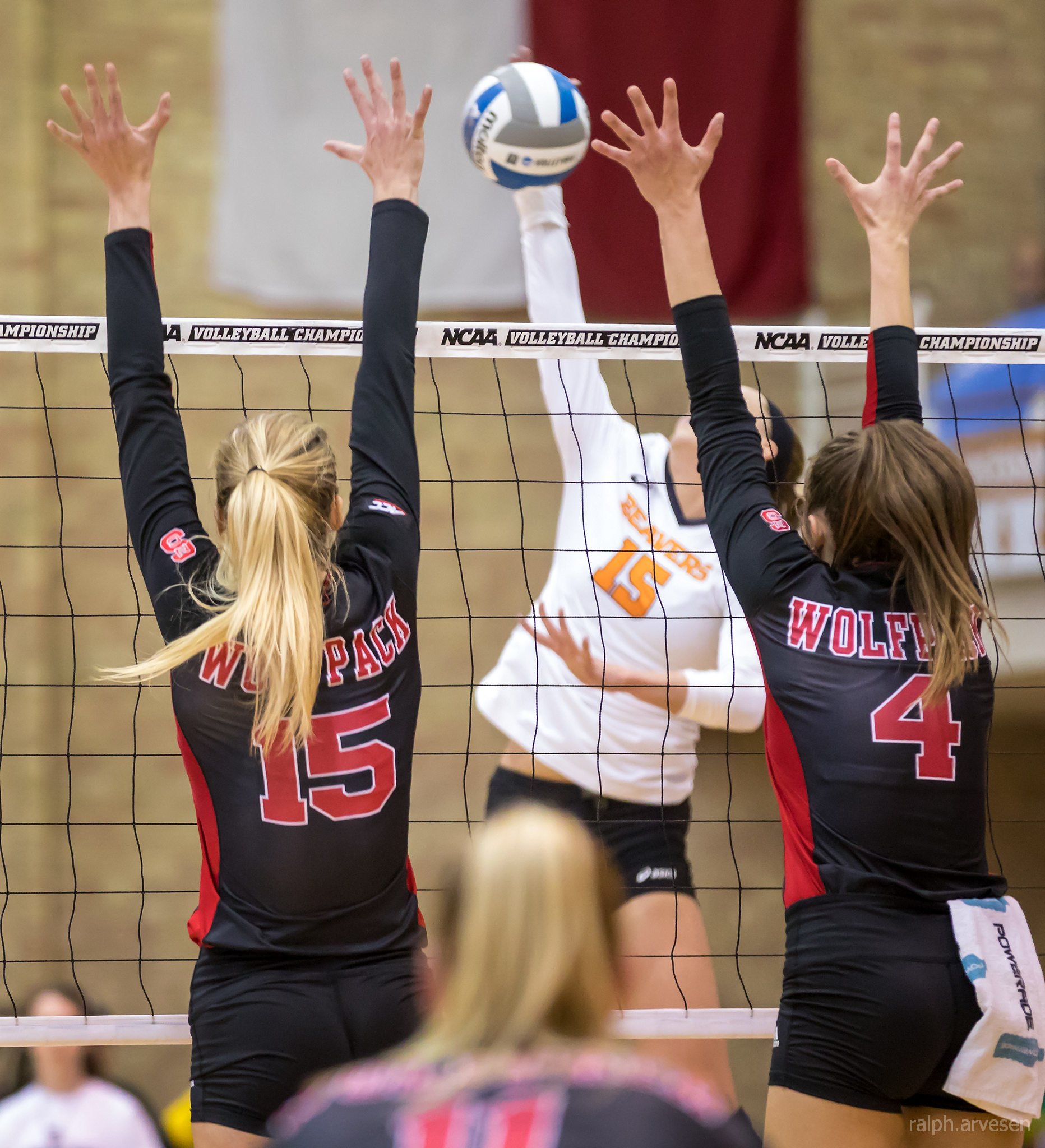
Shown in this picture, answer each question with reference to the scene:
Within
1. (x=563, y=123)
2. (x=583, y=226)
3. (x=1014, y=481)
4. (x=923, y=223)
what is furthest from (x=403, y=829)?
(x=923, y=223)

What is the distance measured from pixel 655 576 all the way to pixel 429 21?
444cm

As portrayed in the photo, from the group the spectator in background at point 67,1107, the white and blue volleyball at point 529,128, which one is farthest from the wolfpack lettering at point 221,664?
the spectator in background at point 67,1107

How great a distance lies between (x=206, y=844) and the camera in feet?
7.11

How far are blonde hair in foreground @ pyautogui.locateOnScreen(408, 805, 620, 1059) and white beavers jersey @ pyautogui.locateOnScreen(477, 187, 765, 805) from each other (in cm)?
240

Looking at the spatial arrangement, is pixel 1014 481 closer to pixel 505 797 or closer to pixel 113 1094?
pixel 505 797

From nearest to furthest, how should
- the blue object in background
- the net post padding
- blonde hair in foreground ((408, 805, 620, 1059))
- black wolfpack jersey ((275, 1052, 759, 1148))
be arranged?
black wolfpack jersey ((275, 1052, 759, 1148)), blonde hair in foreground ((408, 805, 620, 1059)), the net post padding, the blue object in background

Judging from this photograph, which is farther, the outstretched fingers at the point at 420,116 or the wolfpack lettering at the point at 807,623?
the outstretched fingers at the point at 420,116

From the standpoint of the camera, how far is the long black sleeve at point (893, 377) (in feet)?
8.35

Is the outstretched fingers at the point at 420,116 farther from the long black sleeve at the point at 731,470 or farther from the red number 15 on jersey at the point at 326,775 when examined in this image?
the red number 15 on jersey at the point at 326,775

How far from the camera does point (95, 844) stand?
285 inches

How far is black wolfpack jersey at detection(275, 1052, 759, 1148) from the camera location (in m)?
1.11

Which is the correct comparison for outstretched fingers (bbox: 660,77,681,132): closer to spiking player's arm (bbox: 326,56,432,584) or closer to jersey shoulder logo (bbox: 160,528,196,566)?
spiking player's arm (bbox: 326,56,432,584)

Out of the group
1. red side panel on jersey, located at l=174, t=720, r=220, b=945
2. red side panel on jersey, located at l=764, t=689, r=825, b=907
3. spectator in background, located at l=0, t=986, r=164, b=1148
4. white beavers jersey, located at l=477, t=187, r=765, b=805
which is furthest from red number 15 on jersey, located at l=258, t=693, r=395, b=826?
spectator in background, located at l=0, t=986, r=164, b=1148

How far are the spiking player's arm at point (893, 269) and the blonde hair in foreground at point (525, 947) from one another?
1.38 meters
